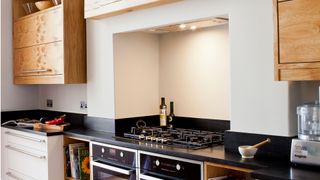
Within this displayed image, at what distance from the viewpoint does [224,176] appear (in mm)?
2232

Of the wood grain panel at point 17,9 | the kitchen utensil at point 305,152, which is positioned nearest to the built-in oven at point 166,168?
the kitchen utensil at point 305,152

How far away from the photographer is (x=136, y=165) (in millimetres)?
2631

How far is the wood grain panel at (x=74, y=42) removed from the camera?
343 centimetres

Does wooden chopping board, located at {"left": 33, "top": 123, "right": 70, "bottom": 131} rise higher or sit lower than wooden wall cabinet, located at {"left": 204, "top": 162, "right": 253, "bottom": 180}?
higher

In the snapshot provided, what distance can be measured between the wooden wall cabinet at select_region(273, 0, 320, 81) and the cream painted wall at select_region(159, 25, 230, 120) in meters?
1.01

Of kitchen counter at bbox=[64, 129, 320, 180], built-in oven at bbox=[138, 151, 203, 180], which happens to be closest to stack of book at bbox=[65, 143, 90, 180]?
kitchen counter at bbox=[64, 129, 320, 180]

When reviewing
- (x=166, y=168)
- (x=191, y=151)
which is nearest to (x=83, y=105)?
(x=166, y=168)

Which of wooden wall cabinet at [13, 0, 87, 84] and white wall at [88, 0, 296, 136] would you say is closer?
white wall at [88, 0, 296, 136]

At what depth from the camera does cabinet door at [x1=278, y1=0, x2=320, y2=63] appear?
1746 millimetres

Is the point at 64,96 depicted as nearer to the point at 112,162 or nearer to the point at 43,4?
the point at 43,4

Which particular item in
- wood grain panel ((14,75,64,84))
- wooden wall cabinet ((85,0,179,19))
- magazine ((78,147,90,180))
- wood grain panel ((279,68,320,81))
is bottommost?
magazine ((78,147,90,180))

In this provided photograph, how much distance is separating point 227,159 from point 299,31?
78cm

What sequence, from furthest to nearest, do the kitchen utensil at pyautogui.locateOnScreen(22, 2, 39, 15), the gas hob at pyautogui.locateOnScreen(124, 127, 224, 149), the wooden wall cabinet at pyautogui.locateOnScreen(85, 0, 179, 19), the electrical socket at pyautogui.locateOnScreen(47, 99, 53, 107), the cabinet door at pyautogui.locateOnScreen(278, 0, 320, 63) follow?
1. the electrical socket at pyautogui.locateOnScreen(47, 99, 53, 107)
2. the kitchen utensil at pyautogui.locateOnScreen(22, 2, 39, 15)
3. the wooden wall cabinet at pyautogui.locateOnScreen(85, 0, 179, 19)
4. the gas hob at pyautogui.locateOnScreen(124, 127, 224, 149)
5. the cabinet door at pyautogui.locateOnScreen(278, 0, 320, 63)

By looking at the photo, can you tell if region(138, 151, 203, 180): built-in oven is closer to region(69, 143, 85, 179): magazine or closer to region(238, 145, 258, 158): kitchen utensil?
region(238, 145, 258, 158): kitchen utensil
